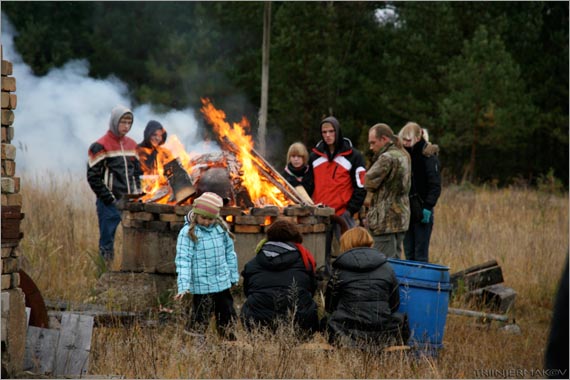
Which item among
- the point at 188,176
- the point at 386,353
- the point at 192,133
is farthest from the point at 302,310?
the point at 192,133

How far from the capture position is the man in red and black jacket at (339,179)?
9.98 meters

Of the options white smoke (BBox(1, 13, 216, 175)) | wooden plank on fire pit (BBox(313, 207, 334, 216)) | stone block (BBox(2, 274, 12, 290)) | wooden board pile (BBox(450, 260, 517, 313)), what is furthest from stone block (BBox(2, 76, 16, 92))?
white smoke (BBox(1, 13, 216, 175))

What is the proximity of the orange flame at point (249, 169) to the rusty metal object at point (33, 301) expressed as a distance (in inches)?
135

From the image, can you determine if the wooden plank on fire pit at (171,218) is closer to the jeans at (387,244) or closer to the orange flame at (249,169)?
the orange flame at (249,169)

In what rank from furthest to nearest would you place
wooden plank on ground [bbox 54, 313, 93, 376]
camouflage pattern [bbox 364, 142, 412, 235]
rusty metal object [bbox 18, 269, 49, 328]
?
camouflage pattern [bbox 364, 142, 412, 235] < rusty metal object [bbox 18, 269, 49, 328] < wooden plank on ground [bbox 54, 313, 93, 376]

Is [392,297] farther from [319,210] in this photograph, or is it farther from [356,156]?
[356,156]

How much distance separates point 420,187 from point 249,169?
206cm

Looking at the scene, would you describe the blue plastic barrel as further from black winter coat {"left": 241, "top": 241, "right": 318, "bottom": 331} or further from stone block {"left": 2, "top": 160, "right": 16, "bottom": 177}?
stone block {"left": 2, "top": 160, "right": 16, "bottom": 177}

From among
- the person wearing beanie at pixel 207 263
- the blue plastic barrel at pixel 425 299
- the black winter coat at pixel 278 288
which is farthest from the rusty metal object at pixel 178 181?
the blue plastic barrel at pixel 425 299

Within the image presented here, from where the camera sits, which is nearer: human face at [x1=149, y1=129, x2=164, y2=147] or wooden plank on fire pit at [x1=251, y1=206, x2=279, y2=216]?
wooden plank on fire pit at [x1=251, y1=206, x2=279, y2=216]

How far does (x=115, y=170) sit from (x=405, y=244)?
3.75 meters

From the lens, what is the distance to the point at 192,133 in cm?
1177

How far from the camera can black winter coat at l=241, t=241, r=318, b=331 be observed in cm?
706

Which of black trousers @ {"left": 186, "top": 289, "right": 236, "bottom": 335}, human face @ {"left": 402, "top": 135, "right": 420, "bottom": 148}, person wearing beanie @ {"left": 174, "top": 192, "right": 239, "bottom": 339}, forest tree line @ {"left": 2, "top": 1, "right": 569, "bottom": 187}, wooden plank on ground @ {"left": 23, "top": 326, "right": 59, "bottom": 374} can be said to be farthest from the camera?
forest tree line @ {"left": 2, "top": 1, "right": 569, "bottom": 187}
